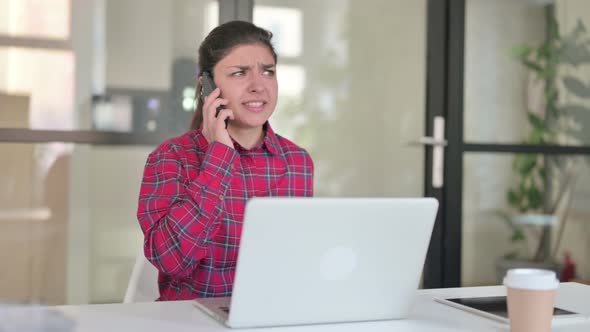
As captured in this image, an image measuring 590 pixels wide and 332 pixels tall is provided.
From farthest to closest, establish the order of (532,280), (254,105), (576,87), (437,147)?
1. (576,87)
2. (437,147)
3. (254,105)
4. (532,280)

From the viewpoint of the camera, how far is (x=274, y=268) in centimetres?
128

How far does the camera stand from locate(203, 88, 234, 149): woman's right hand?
76.3 inches

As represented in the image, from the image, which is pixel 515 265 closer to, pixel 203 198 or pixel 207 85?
pixel 207 85

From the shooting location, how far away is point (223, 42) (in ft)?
7.06

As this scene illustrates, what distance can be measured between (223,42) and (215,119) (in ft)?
0.92

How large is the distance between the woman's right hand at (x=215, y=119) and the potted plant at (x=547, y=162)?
7.59ft

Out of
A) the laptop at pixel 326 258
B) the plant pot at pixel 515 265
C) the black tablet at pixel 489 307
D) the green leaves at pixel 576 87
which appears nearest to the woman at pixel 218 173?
the laptop at pixel 326 258

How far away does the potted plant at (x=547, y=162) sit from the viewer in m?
3.98

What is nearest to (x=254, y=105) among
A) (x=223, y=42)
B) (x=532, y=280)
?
(x=223, y=42)

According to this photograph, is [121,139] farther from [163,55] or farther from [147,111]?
[163,55]

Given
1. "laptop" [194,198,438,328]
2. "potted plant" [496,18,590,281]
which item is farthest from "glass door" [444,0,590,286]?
"laptop" [194,198,438,328]

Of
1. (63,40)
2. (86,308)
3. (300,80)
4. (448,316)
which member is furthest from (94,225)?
(448,316)

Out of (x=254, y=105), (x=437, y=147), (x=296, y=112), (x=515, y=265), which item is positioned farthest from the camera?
(x=515, y=265)

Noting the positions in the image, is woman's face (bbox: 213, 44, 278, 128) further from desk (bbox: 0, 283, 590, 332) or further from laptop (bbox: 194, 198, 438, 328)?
laptop (bbox: 194, 198, 438, 328)
